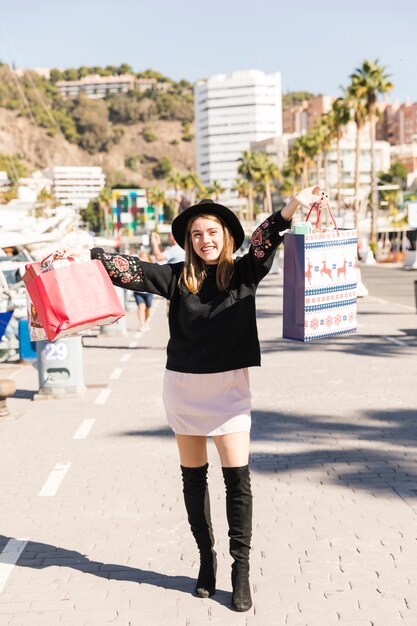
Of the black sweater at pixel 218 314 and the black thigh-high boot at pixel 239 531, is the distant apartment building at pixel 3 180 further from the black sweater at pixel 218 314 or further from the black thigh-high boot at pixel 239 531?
the black thigh-high boot at pixel 239 531

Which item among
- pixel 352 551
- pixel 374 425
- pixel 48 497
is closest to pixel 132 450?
pixel 48 497

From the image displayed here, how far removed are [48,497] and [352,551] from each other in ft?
7.88

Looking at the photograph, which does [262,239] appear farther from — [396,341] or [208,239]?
[396,341]

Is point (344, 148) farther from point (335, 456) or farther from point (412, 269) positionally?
point (335, 456)

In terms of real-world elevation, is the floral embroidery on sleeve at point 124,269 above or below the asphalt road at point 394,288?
above

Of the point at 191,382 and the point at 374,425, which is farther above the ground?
the point at 191,382

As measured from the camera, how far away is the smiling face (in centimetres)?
450

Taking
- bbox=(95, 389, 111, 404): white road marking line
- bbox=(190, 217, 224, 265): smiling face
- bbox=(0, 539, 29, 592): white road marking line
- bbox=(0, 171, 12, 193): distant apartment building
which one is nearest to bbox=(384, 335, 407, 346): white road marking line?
bbox=(95, 389, 111, 404): white road marking line

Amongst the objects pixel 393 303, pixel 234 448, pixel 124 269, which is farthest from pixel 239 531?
pixel 393 303

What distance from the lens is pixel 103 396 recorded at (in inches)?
454

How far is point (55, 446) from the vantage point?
8.68 metres

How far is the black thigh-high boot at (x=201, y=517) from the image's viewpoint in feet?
15.4

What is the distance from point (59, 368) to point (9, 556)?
6.08 metres

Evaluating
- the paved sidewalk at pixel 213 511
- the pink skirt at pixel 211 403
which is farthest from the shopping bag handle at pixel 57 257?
the paved sidewalk at pixel 213 511
